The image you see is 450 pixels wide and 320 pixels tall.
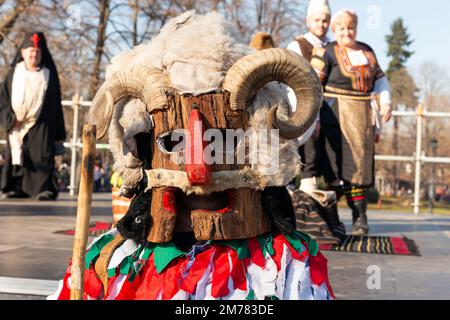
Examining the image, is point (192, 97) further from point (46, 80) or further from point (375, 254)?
point (46, 80)

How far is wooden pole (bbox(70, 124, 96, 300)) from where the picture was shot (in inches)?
94.3

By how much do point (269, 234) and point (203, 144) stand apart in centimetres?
50

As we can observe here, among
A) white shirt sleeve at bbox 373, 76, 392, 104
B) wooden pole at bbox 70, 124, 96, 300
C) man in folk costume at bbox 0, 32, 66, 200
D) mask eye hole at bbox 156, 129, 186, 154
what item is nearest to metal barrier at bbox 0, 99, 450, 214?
man in folk costume at bbox 0, 32, 66, 200

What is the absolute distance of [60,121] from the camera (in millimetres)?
9477

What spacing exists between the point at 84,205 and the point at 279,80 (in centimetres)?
91

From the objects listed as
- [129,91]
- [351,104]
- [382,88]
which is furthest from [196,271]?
[382,88]

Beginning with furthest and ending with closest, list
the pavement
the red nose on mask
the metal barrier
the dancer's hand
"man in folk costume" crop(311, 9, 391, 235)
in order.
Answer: the metal barrier < the dancer's hand < "man in folk costume" crop(311, 9, 391, 235) < the pavement < the red nose on mask

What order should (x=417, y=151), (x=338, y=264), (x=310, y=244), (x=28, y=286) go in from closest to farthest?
(x=310, y=244)
(x=28, y=286)
(x=338, y=264)
(x=417, y=151)

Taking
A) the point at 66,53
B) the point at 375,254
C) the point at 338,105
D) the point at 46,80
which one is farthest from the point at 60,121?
the point at 66,53

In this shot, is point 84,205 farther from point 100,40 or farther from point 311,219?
point 100,40

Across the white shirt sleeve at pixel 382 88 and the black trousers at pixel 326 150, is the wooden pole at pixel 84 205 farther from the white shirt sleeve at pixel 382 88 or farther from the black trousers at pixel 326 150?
the white shirt sleeve at pixel 382 88

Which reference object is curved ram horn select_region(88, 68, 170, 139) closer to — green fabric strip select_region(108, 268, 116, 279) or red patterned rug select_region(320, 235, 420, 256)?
green fabric strip select_region(108, 268, 116, 279)

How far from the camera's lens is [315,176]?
20.4 ft

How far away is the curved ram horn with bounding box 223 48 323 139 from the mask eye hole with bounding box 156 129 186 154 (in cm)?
23
